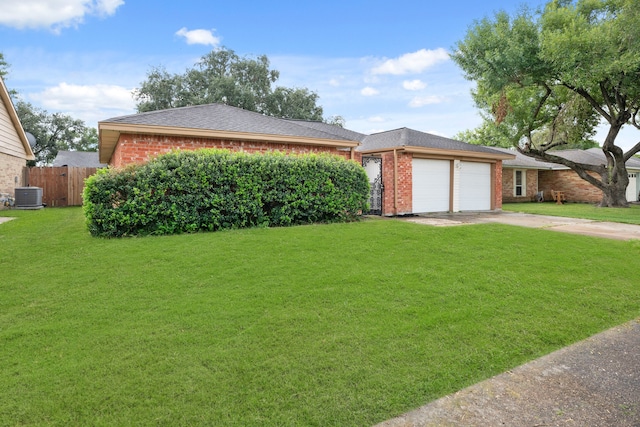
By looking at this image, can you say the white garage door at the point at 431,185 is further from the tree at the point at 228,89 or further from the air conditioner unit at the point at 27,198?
the tree at the point at 228,89

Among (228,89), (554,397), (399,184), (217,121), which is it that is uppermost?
(228,89)

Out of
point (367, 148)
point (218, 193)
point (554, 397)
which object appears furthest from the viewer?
point (367, 148)

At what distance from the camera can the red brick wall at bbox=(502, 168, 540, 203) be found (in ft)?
72.8

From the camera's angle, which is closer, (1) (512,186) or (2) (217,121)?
(2) (217,121)

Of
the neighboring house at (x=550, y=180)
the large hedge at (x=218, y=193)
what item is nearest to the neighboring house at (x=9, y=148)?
the large hedge at (x=218, y=193)

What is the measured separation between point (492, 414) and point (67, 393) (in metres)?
2.80

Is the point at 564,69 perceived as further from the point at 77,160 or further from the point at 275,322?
the point at 77,160

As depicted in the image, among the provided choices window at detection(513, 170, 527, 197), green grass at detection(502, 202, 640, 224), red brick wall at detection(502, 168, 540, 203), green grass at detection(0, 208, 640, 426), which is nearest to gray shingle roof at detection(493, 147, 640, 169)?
red brick wall at detection(502, 168, 540, 203)

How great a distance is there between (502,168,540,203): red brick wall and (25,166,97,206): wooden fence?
2190 cm

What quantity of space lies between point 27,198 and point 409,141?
1490 cm

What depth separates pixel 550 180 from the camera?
24.2 meters

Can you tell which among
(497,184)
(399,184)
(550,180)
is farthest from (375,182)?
(550,180)

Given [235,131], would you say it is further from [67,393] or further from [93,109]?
[93,109]

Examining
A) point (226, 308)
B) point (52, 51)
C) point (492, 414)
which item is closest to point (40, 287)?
point (226, 308)
